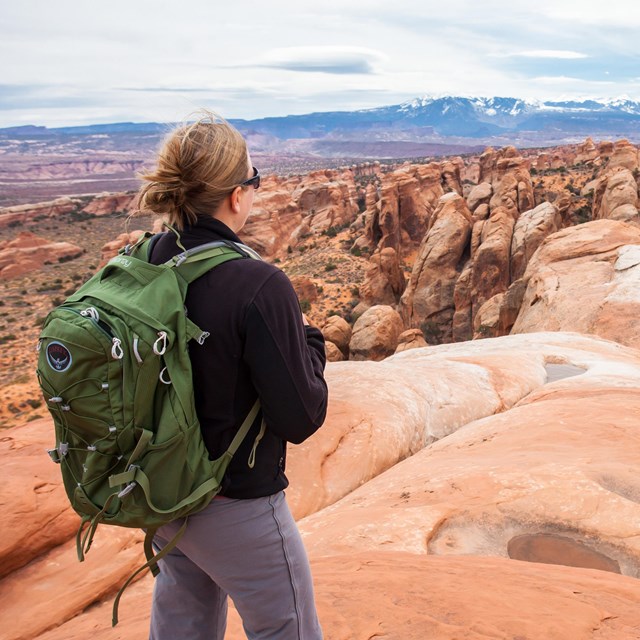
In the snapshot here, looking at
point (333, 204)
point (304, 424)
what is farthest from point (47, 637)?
point (333, 204)

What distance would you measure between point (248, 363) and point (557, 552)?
3.74 meters

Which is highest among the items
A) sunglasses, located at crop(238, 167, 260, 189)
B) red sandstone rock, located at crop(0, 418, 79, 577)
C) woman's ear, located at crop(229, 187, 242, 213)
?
sunglasses, located at crop(238, 167, 260, 189)

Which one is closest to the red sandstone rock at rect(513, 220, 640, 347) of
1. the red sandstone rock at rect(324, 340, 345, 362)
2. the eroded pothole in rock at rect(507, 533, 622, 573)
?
the red sandstone rock at rect(324, 340, 345, 362)

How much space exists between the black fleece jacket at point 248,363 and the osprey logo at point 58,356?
42cm

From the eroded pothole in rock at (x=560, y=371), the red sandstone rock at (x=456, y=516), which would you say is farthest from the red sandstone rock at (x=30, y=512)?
the eroded pothole in rock at (x=560, y=371)

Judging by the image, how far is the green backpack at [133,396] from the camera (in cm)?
197

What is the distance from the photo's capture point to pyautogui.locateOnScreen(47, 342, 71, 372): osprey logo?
1971 mm

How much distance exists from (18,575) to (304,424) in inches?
177

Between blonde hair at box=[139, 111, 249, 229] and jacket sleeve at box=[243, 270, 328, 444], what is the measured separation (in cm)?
44

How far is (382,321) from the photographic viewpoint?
2395cm

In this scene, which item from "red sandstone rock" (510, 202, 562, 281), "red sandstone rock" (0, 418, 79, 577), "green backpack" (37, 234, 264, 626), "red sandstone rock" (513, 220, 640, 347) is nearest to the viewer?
"green backpack" (37, 234, 264, 626)

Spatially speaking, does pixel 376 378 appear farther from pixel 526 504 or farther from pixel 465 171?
pixel 465 171

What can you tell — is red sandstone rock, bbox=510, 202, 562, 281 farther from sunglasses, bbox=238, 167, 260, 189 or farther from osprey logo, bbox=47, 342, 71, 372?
osprey logo, bbox=47, 342, 71, 372

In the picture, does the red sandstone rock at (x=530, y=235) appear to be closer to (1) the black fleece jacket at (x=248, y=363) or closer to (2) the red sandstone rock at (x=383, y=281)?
(2) the red sandstone rock at (x=383, y=281)
